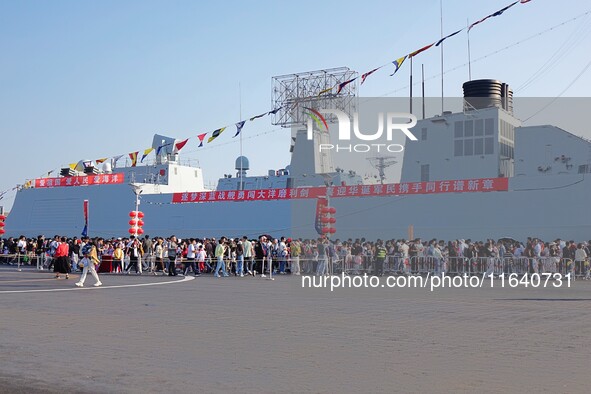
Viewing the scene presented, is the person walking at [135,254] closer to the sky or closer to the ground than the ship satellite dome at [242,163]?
closer to the ground

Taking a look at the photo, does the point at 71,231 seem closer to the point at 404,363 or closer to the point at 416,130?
the point at 416,130

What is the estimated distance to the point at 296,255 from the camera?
91.1ft

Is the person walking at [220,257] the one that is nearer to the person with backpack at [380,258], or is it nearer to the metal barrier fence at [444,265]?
the metal barrier fence at [444,265]

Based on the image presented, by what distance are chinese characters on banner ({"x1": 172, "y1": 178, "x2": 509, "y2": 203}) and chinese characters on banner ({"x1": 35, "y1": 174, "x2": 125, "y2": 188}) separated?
5130 mm

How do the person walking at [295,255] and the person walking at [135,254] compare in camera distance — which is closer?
the person walking at [135,254]

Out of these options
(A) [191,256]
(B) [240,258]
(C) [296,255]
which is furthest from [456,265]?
(A) [191,256]

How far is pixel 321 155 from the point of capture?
4397 cm

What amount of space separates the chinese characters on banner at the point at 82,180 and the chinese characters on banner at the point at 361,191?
5.13 metres

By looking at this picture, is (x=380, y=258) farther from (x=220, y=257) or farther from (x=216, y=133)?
(x=216, y=133)

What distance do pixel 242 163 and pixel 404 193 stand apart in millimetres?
16998

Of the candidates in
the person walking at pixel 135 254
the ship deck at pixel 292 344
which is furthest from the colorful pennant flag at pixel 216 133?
the ship deck at pixel 292 344

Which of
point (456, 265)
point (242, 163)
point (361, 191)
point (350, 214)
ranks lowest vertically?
point (456, 265)

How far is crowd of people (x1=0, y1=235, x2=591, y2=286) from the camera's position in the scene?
83.3 feet

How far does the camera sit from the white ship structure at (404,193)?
31641 mm
